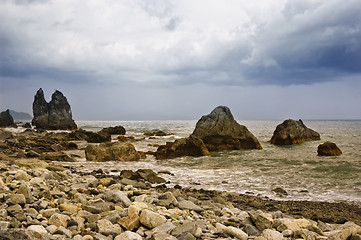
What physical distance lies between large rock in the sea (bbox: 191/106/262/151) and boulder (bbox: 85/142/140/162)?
6725mm

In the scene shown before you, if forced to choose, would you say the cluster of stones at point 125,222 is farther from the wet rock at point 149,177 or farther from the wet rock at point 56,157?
the wet rock at point 56,157

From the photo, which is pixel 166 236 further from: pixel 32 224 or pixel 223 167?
pixel 223 167

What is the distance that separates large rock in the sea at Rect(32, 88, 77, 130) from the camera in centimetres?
6925

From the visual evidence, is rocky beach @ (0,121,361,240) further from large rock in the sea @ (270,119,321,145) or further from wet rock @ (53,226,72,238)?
large rock in the sea @ (270,119,321,145)

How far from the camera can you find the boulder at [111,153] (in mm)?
15255

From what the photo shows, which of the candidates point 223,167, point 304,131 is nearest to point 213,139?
point 223,167

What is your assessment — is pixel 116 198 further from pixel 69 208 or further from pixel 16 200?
pixel 16 200

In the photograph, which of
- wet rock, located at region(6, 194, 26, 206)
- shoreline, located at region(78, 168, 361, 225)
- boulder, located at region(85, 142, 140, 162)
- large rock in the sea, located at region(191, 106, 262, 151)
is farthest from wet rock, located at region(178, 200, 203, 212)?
large rock in the sea, located at region(191, 106, 262, 151)

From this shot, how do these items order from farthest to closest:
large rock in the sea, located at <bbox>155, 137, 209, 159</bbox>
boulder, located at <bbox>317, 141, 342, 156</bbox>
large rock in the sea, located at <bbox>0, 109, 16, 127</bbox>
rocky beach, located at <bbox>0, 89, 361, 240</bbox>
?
large rock in the sea, located at <bbox>0, 109, 16, 127</bbox> < boulder, located at <bbox>317, 141, 342, 156</bbox> < large rock in the sea, located at <bbox>155, 137, 209, 159</bbox> < rocky beach, located at <bbox>0, 89, 361, 240</bbox>

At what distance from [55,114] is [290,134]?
6306cm

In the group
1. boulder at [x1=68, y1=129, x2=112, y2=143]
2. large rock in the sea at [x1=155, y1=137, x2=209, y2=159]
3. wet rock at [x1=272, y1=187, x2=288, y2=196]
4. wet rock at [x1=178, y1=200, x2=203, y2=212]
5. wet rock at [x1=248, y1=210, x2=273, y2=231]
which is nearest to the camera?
wet rock at [x1=248, y1=210, x2=273, y2=231]

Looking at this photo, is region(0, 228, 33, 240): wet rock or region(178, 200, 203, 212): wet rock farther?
region(178, 200, 203, 212): wet rock

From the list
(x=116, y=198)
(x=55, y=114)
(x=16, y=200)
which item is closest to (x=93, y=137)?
(x=116, y=198)

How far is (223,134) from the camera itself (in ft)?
71.6
